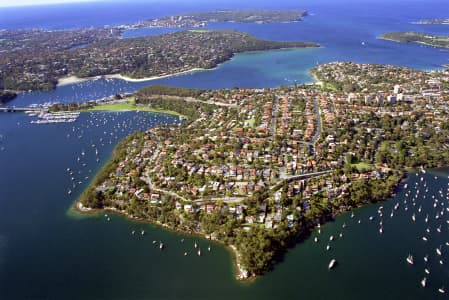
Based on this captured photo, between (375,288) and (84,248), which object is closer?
(375,288)

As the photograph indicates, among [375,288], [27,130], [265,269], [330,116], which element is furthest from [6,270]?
[330,116]

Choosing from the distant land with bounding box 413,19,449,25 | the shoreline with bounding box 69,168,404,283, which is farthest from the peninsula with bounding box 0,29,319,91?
the distant land with bounding box 413,19,449,25

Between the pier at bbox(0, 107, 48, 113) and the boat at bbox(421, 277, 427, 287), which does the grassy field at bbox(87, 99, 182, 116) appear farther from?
the boat at bbox(421, 277, 427, 287)

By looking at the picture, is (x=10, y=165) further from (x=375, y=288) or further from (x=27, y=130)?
(x=375, y=288)

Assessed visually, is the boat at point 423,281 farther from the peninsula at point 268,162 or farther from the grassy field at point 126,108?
the grassy field at point 126,108

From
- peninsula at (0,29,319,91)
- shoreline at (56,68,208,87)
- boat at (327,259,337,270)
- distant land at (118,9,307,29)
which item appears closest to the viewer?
boat at (327,259,337,270)
